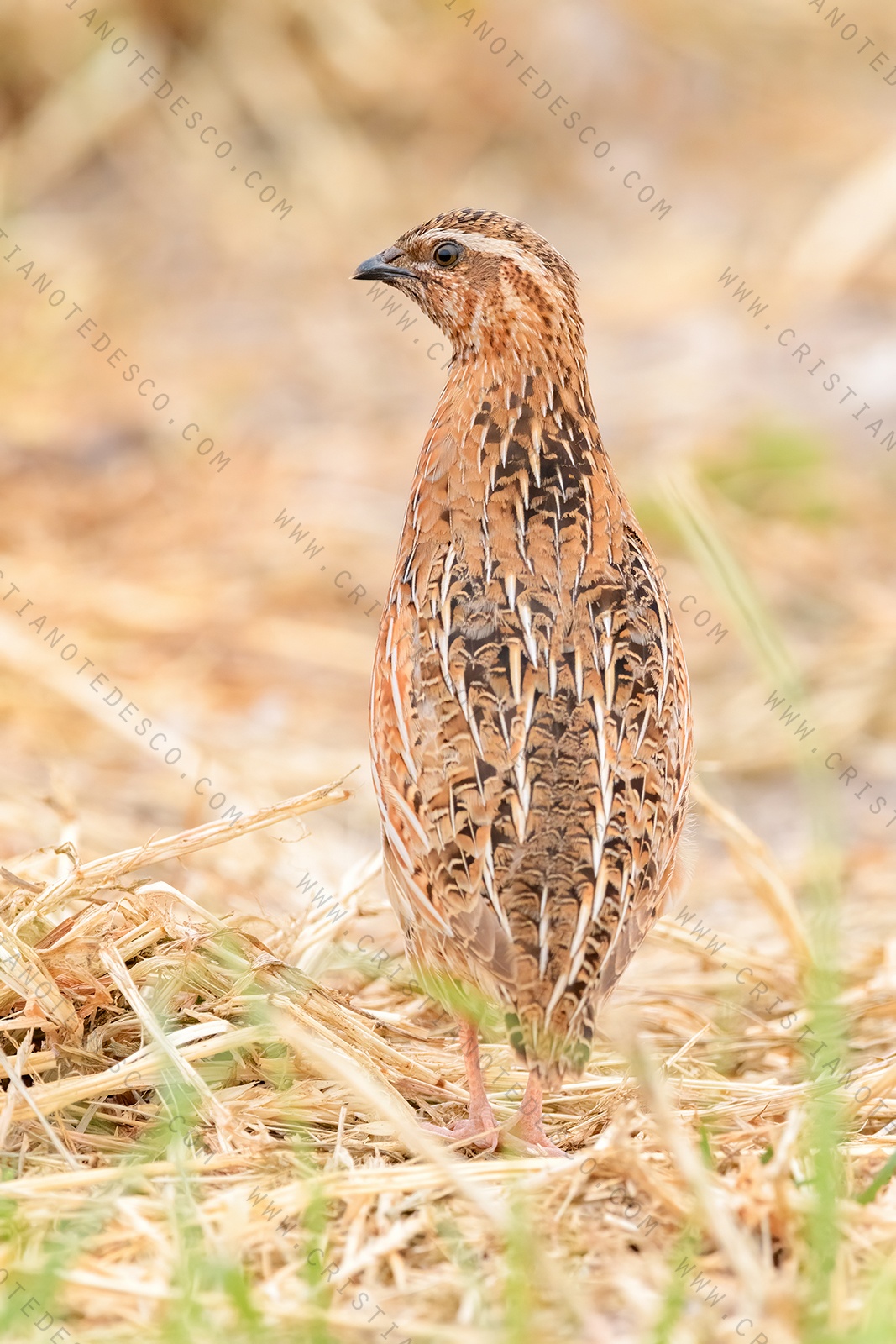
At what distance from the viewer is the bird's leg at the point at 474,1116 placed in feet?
12.3

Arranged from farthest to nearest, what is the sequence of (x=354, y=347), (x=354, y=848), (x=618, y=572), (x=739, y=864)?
(x=354, y=347) → (x=354, y=848) → (x=739, y=864) → (x=618, y=572)

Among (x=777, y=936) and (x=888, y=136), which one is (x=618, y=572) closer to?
(x=777, y=936)

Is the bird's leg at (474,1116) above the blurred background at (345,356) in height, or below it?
below

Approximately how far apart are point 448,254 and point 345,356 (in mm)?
6352

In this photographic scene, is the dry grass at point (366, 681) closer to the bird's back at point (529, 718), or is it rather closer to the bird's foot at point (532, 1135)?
the bird's foot at point (532, 1135)

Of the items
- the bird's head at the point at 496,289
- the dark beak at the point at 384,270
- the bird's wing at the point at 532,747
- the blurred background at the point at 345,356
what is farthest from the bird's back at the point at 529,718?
the blurred background at the point at 345,356

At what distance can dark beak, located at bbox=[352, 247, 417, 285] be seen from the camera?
486cm

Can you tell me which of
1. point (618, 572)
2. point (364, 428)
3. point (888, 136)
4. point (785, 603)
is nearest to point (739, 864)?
point (618, 572)

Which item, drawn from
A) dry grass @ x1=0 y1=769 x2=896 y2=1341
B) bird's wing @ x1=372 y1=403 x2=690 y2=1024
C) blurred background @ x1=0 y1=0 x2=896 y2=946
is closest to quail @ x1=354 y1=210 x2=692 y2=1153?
bird's wing @ x1=372 y1=403 x2=690 y2=1024

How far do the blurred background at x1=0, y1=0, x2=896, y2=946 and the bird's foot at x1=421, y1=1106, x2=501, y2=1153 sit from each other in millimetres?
1318

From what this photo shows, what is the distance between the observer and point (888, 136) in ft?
43.1

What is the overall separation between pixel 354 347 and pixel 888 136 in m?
5.07

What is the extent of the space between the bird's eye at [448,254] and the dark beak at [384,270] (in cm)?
14

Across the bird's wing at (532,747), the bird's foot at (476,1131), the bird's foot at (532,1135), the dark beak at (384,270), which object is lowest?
the bird's foot at (532,1135)
